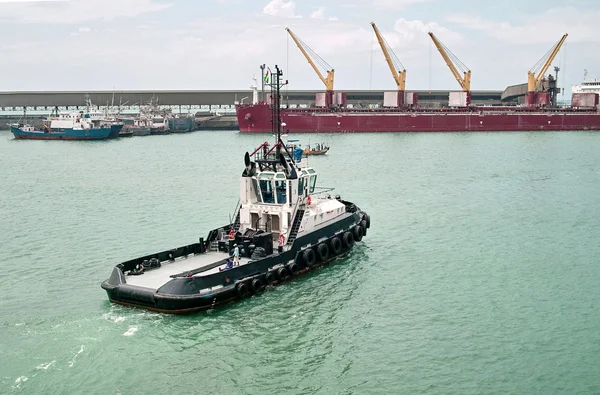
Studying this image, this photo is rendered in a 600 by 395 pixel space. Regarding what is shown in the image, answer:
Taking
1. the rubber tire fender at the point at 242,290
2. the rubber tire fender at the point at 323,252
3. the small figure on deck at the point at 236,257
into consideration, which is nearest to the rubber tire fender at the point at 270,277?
the rubber tire fender at the point at 242,290

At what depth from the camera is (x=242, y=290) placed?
52.3 ft

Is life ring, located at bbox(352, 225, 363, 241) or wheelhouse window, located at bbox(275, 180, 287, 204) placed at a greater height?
wheelhouse window, located at bbox(275, 180, 287, 204)

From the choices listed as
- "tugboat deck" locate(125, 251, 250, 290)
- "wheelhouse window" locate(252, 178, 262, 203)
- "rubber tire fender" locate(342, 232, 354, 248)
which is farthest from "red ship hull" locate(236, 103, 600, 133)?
"tugboat deck" locate(125, 251, 250, 290)

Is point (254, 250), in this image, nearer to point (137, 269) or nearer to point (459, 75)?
point (137, 269)

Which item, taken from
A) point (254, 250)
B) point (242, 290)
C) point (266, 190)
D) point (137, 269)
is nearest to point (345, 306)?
point (242, 290)

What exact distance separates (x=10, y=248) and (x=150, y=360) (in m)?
12.3

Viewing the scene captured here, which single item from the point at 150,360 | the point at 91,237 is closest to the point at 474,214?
the point at 91,237

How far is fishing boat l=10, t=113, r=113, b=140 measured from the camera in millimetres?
80125

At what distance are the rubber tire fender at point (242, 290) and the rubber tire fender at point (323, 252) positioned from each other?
347 centimetres

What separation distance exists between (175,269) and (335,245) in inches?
221

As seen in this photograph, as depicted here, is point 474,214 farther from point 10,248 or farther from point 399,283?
point 10,248

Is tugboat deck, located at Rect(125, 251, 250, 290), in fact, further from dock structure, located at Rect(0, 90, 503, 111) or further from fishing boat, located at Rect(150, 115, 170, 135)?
dock structure, located at Rect(0, 90, 503, 111)

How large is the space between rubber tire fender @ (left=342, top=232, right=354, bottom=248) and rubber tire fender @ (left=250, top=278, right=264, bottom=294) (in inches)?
180

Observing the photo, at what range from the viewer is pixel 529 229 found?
25.3 m
